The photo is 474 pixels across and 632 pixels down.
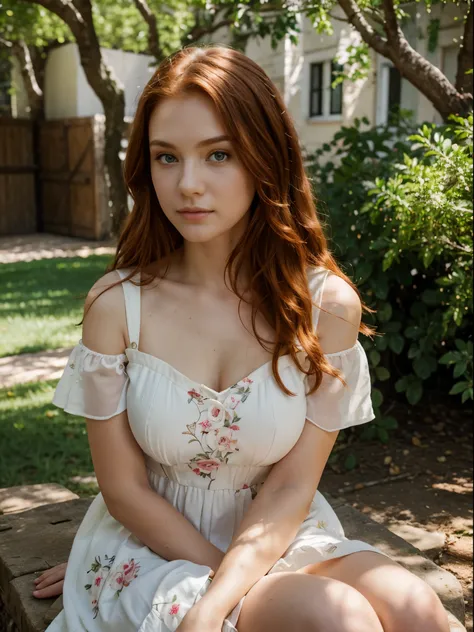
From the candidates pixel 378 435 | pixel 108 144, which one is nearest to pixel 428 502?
pixel 378 435

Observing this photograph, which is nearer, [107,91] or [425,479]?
[425,479]

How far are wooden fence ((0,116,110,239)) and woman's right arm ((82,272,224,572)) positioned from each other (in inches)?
527

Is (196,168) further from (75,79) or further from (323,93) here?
(75,79)

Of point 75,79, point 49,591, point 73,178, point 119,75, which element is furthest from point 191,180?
point 119,75

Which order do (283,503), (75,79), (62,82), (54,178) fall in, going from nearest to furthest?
(283,503), (54,178), (75,79), (62,82)

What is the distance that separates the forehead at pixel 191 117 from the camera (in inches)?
73.1

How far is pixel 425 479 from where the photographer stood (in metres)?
4.26

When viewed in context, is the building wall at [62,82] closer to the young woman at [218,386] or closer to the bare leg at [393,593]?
the young woman at [218,386]

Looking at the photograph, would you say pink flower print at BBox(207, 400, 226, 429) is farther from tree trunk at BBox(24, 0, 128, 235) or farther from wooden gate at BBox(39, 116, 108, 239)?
wooden gate at BBox(39, 116, 108, 239)

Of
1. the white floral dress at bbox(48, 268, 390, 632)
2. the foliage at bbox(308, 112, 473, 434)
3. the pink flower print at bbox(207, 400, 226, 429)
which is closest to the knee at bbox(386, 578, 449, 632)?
the white floral dress at bbox(48, 268, 390, 632)

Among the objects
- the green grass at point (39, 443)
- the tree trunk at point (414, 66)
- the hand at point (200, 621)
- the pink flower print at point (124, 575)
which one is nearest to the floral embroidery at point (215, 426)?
the pink flower print at point (124, 575)

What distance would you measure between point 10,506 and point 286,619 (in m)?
1.92

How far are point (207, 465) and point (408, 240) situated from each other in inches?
82.2

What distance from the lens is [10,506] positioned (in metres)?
3.28
